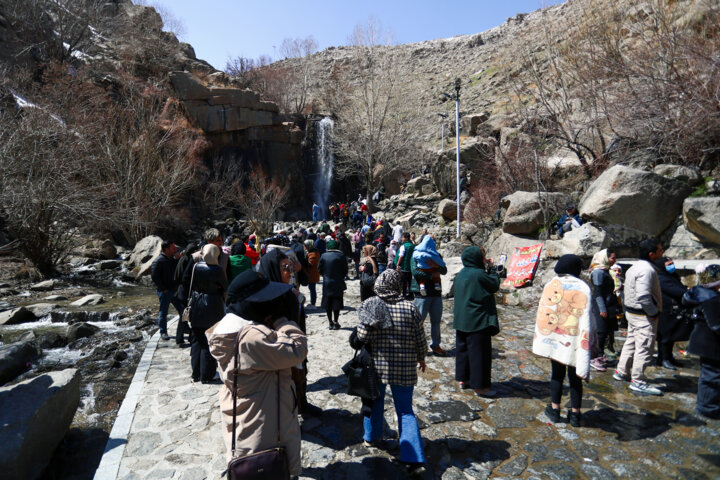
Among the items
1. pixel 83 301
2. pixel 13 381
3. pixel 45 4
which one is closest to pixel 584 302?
pixel 13 381

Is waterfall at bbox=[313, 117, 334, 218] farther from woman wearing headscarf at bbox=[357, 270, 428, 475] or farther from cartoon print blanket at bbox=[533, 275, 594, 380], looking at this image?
woman wearing headscarf at bbox=[357, 270, 428, 475]

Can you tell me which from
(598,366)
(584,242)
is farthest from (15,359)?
(584,242)

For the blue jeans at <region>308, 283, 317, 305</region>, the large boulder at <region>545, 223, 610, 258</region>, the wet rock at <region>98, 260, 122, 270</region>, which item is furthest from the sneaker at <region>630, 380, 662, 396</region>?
the wet rock at <region>98, 260, 122, 270</region>

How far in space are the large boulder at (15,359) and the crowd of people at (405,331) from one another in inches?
109

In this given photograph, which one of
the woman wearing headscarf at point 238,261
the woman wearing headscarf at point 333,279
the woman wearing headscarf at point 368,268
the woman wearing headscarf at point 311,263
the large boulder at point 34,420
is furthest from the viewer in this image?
the woman wearing headscarf at point 311,263

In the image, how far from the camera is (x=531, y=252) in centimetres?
1098

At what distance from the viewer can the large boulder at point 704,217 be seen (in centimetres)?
830

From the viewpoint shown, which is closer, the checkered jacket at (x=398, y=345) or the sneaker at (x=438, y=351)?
the checkered jacket at (x=398, y=345)

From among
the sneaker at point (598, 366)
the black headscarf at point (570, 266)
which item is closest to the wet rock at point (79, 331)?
the black headscarf at point (570, 266)

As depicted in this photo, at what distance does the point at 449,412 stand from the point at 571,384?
132 cm

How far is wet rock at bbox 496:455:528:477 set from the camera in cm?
351

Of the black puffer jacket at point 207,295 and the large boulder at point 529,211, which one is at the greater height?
the large boulder at point 529,211

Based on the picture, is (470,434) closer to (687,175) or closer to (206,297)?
(206,297)

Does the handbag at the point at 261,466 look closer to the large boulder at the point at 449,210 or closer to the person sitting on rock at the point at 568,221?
the person sitting on rock at the point at 568,221
